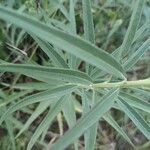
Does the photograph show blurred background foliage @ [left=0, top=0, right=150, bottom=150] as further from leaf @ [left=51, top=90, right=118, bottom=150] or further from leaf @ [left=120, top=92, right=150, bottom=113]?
leaf @ [left=51, top=90, right=118, bottom=150]

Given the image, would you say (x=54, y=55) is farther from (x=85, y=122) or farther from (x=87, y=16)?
(x=85, y=122)

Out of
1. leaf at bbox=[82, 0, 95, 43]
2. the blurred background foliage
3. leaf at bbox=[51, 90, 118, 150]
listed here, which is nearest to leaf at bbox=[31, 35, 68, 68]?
leaf at bbox=[82, 0, 95, 43]

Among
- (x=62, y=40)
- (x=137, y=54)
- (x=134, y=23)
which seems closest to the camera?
(x=62, y=40)

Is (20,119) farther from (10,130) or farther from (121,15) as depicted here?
(121,15)

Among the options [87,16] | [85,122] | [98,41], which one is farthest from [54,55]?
[98,41]

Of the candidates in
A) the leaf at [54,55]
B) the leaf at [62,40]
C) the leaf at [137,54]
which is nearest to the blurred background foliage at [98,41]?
the leaf at [54,55]

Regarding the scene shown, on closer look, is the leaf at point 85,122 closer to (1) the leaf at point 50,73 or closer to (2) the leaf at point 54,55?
(1) the leaf at point 50,73
